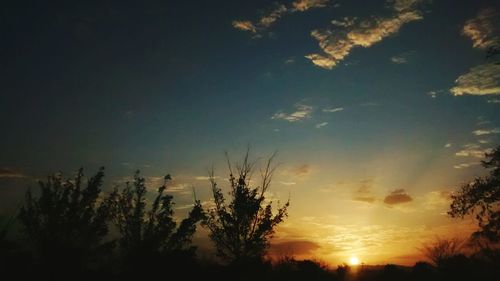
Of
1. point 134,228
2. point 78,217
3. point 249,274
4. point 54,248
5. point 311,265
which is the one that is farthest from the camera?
point 311,265

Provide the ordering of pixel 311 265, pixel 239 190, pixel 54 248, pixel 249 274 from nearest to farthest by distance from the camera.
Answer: pixel 54 248 < pixel 249 274 < pixel 239 190 < pixel 311 265

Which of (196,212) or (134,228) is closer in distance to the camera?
(196,212)

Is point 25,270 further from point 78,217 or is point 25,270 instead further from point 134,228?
point 134,228

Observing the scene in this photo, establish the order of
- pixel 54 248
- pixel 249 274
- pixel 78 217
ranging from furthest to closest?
1. pixel 78 217
2. pixel 249 274
3. pixel 54 248

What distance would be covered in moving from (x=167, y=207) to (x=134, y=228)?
3.37m

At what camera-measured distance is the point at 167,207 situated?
120 ft

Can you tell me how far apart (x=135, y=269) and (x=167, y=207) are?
16.9 m

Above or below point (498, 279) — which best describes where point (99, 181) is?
above

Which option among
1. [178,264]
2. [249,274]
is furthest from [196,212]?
[178,264]

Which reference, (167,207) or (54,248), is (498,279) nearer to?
(167,207)

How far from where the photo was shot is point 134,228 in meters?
35.7

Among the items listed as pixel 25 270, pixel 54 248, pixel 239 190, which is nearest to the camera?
pixel 25 270

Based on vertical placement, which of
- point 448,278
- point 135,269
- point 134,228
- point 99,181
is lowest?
point 448,278

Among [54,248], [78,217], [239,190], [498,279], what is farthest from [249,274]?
[498,279]
